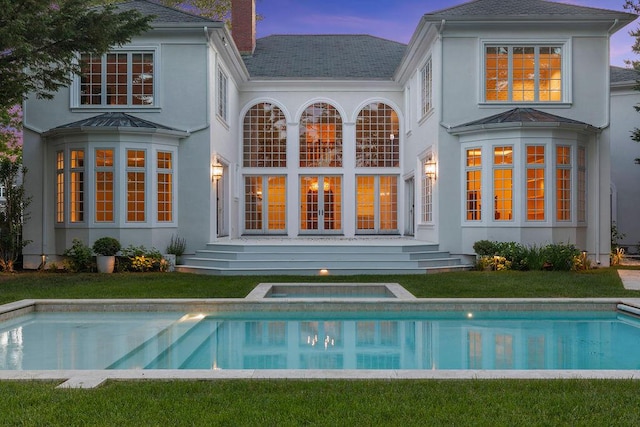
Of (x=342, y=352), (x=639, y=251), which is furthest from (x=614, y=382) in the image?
(x=639, y=251)

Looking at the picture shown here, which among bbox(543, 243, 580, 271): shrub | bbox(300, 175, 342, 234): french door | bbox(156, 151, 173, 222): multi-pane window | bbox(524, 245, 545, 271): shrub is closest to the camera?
bbox(524, 245, 545, 271): shrub

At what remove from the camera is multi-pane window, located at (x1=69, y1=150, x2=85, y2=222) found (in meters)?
13.6

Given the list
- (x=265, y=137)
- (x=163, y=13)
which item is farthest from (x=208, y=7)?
(x=163, y=13)

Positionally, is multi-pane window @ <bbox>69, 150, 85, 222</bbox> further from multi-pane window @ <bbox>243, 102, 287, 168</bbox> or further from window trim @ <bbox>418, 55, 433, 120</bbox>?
window trim @ <bbox>418, 55, 433, 120</bbox>

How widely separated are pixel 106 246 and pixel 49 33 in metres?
4.91

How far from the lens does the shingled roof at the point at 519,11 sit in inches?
537

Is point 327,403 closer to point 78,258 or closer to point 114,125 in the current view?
point 78,258

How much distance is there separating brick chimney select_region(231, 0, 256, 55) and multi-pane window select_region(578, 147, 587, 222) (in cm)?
1184

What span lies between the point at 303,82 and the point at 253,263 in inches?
306

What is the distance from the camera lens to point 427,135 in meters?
15.4

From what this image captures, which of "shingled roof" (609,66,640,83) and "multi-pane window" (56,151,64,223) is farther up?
"shingled roof" (609,66,640,83)

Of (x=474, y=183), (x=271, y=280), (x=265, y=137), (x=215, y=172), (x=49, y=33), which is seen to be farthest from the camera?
(x=265, y=137)

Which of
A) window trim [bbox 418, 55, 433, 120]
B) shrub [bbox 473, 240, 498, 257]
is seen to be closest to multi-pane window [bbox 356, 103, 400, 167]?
window trim [bbox 418, 55, 433, 120]

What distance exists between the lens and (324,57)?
2023 cm
